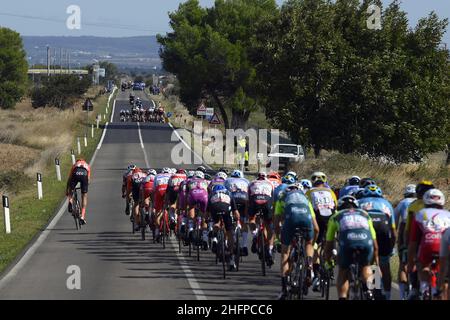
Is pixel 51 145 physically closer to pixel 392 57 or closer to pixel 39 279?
pixel 392 57

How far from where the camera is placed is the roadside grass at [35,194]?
2419 centimetres

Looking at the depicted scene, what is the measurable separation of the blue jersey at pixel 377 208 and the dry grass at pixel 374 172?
1941 cm

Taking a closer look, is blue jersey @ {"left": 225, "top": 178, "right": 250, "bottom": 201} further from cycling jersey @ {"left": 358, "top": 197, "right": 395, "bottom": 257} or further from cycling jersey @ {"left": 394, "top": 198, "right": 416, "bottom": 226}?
cycling jersey @ {"left": 358, "top": 197, "right": 395, "bottom": 257}

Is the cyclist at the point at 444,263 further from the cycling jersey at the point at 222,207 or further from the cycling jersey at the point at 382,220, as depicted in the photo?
the cycling jersey at the point at 222,207

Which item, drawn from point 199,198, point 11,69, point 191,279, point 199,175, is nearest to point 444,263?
point 191,279

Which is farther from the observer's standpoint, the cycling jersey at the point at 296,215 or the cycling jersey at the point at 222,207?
the cycling jersey at the point at 222,207

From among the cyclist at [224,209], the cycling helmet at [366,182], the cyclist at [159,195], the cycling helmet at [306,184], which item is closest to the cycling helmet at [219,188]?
the cyclist at [224,209]

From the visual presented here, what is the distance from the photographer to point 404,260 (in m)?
14.4

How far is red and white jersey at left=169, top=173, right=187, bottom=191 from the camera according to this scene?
71.9 feet

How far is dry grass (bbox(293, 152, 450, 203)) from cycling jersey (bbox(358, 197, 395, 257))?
19454mm

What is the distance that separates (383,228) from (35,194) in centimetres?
2626

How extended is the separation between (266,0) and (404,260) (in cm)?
6416

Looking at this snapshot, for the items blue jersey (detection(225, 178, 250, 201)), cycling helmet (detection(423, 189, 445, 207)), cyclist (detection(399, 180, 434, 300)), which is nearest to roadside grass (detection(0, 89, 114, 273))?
blue jersey (detection(225, 178, 250, 201))
